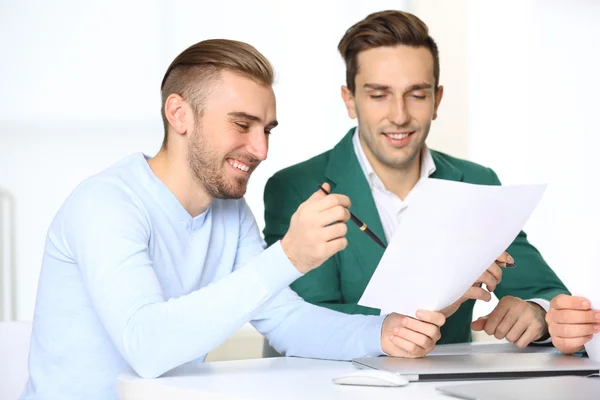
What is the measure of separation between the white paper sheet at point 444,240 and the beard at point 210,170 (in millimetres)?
446

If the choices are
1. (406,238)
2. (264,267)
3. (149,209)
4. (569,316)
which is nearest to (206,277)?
(149,209)

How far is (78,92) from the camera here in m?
3.60

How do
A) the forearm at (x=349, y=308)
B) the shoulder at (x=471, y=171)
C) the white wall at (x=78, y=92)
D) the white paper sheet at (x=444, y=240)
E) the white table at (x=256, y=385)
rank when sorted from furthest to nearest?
the white wall at (x=78, y=92) → the shoulder at (x=471, y=171) → the forearm at (x=349, y=308) → the white paper sheet at (x=444, y=240) → the white table at (x=256, y=385)

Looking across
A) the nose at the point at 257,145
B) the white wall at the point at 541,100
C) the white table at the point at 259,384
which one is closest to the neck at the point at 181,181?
the nose at the point at 257,145

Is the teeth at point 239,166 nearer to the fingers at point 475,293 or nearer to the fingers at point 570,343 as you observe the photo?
the fingers at point 475,293

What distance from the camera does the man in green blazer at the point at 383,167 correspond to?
6.93 ft

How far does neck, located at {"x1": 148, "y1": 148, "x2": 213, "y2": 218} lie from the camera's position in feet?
5.41

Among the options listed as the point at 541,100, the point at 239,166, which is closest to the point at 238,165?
the point at 239,166

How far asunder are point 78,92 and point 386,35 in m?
1.81

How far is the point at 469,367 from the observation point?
1.30 m

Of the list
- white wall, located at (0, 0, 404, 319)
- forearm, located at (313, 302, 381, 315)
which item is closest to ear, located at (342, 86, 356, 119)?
forearm, located at (313, 302, 381, 315)

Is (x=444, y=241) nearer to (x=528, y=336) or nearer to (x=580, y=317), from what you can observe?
(x=580, y=317)

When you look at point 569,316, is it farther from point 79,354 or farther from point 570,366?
point 79,354

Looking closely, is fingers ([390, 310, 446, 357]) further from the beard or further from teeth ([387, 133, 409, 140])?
teeth ([387, 133, 409, 140])
